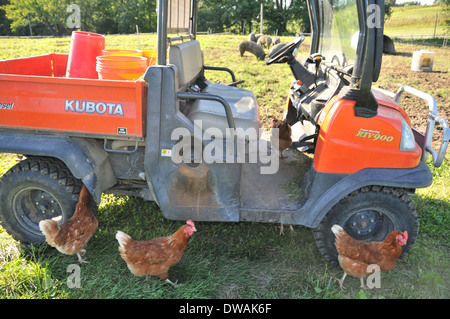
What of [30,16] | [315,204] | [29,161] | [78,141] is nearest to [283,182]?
[315,204]

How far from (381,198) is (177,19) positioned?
2.52 metres

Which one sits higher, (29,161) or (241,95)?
(241,95)

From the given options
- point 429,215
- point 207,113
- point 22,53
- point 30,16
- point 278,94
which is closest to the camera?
point 207,113

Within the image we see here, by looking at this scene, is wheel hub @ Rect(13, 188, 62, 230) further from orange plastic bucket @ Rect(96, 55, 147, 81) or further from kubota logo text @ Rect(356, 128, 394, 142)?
kubota logo text @ Rect(356, 128, 394, 142)

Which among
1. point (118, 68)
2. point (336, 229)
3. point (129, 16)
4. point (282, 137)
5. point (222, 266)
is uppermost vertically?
point (129, 16)

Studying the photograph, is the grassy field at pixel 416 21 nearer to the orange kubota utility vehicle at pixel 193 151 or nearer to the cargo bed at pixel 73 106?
the orange kubota utility vehicle at pixel 193 151

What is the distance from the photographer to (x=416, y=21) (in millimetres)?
35219

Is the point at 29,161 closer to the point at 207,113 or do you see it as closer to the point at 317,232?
the point at 207,113

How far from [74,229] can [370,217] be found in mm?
2518

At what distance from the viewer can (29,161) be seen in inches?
125

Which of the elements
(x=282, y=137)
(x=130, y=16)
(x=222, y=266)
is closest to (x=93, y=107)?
(x=222, y=266)

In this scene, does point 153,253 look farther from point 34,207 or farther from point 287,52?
point 287,52

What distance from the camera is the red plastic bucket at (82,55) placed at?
3.63 metres

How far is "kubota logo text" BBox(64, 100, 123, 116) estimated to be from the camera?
289 centimetres
